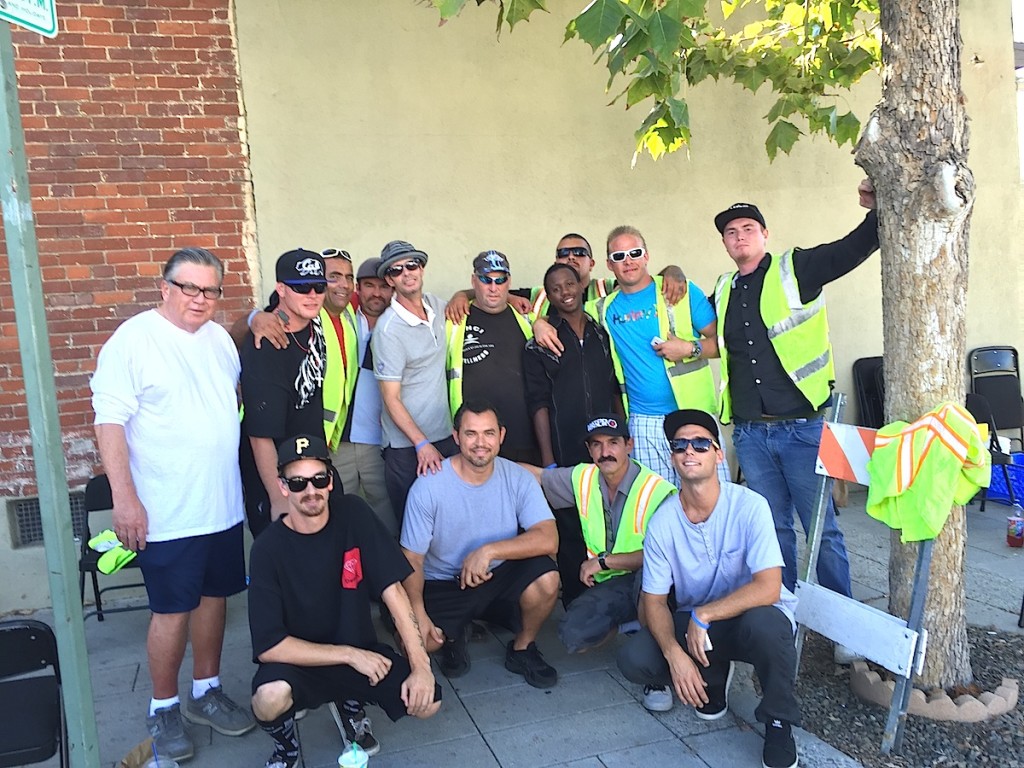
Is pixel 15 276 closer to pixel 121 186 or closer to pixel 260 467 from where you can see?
pixel 260 467

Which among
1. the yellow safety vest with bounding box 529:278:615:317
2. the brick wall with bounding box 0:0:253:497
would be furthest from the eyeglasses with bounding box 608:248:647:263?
the brick wall with bounding box 0:0:253:497

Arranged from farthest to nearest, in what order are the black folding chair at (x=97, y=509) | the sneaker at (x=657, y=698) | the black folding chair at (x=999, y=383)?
the black folding chair at (x=999, y=383) < the black folding chair at (x=97, y=509) < the sneaker at (x=657, y=698)

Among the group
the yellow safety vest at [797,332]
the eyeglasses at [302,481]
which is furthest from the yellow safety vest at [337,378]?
the yellow safety vest at [797,332]

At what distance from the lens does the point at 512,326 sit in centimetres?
455

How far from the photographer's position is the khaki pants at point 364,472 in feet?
14.9

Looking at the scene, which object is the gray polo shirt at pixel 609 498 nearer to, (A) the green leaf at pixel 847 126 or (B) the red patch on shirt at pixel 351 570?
(B) the red patch on shirt at pixel 351 570

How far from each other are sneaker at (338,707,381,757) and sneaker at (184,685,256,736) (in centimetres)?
53

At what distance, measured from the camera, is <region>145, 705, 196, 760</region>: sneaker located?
3.34 m

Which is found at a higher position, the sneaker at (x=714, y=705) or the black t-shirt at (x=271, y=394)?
the black t-shirt at (x=271, y=394)

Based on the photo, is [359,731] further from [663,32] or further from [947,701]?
[663,32]

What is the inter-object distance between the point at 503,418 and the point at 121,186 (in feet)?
9.26

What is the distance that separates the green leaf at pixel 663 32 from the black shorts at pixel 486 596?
2377mm

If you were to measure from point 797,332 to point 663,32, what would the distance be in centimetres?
169

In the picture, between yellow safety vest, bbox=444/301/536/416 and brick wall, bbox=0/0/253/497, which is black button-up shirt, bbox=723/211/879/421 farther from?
brick wall, bbox=0/0/253/497
